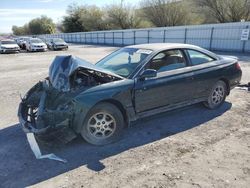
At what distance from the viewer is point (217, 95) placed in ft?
18.8

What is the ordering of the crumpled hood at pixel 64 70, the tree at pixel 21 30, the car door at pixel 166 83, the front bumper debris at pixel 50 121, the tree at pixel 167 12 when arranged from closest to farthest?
the front bumper debris at pixel 50 121
the crumpled hood at pixel 64 70
the car door at pixel 166 83
the tree at pixel 167 12
the tree at pixel 21 30

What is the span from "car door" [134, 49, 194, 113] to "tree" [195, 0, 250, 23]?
1108 inches

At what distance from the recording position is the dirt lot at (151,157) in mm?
3262

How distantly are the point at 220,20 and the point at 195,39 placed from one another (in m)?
11.5

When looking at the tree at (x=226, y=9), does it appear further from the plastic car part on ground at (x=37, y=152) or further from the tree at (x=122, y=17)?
the plastic car part on ground at (x=37, y=152)

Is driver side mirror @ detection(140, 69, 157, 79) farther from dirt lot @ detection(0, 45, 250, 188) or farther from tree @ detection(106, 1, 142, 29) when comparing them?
tree @ detection(106, 1, 142, 29)

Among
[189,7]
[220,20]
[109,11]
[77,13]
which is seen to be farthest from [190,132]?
[77,13]

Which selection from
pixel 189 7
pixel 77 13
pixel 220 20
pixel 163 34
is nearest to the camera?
pixel 163 34

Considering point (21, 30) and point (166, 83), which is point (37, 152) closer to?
point (166, 83)

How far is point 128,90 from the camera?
4.28 m

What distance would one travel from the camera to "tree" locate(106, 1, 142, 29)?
4694cm

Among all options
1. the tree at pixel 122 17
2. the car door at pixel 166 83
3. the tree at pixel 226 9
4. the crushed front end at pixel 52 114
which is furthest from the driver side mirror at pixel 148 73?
the tree at pixel 122 17

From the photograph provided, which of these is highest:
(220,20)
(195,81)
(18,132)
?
(220,20)

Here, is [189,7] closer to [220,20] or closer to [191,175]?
[220,20]
